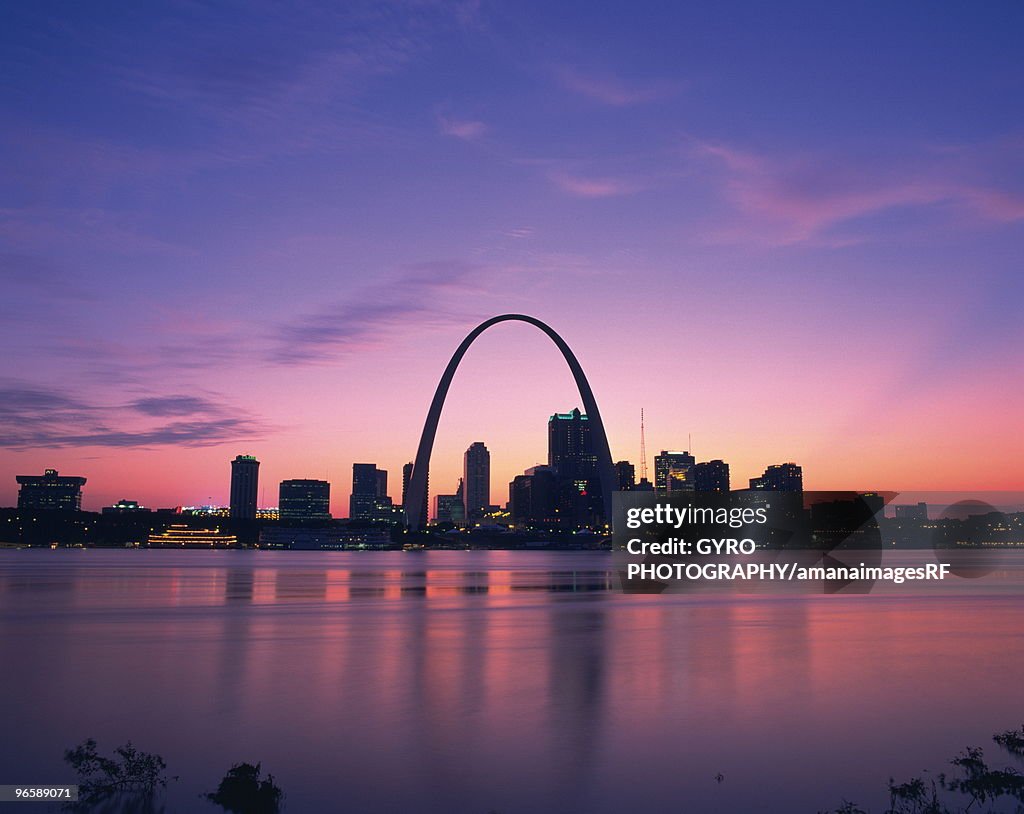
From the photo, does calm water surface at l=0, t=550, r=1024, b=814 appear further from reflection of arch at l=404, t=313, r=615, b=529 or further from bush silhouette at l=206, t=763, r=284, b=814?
reflection of arch at l=404, t=313, r=615, b=529

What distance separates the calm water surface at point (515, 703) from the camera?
14969 mm

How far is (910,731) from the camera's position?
19.3 meters

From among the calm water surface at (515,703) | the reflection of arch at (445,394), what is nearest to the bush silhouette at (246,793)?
the calm water surface at (515,703)

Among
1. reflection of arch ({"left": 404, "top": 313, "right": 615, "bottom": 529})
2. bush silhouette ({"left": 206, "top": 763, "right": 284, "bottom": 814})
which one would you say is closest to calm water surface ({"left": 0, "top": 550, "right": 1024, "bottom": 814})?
bush silhouette ({"left": 206, "top": 763, "right": 284, "bottom": 814})

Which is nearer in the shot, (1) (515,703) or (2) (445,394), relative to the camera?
(1) (515,703)

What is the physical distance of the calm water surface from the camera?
14969 mm

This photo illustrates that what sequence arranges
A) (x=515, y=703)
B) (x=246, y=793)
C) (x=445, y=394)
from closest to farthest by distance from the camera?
(x=246, y=793)
(x=515, y=703)
(x=445, y=394)

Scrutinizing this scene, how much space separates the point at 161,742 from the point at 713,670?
16.8 m

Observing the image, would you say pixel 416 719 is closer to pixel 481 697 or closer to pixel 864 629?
pixel 481 697

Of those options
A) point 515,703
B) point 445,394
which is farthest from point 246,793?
point 445,394

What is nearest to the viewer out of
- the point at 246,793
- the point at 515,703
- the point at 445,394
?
the point at 246,793

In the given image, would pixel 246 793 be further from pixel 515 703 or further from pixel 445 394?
pixel 445 394

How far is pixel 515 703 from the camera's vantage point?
22.1 m

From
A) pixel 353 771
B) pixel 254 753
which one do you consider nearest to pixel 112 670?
pixel 254 753
